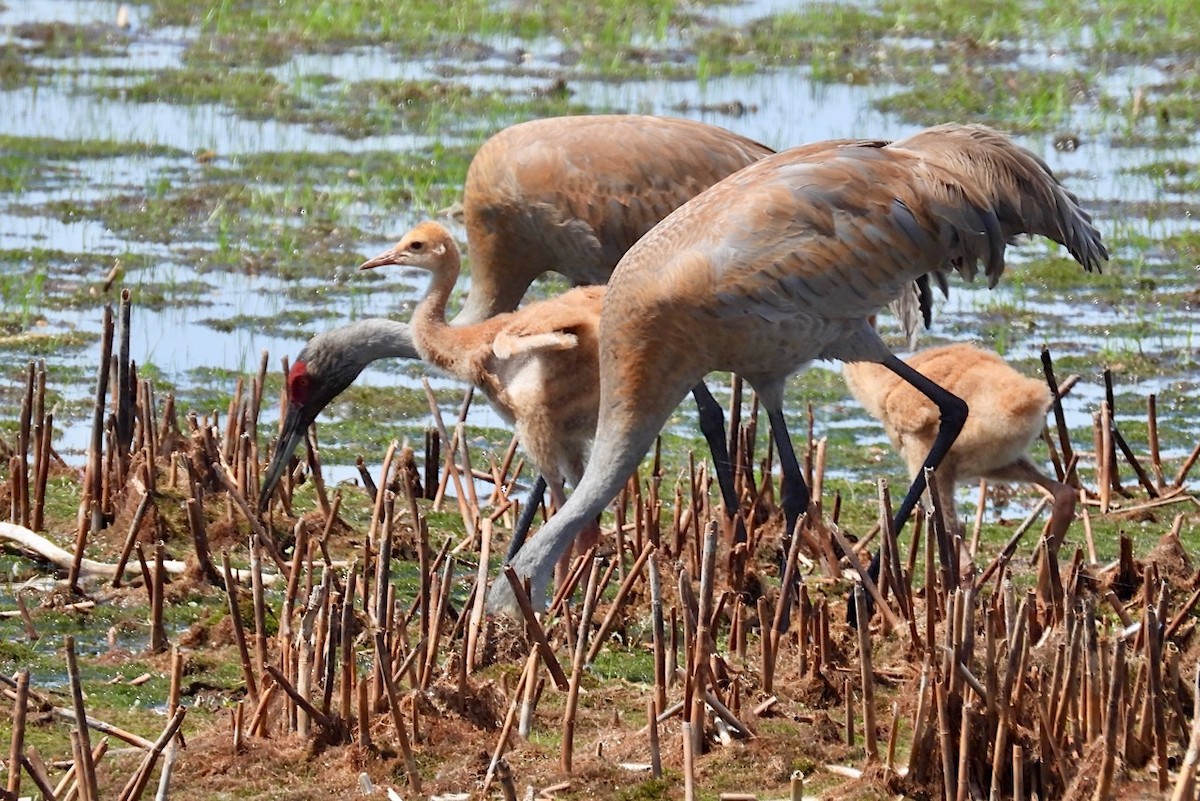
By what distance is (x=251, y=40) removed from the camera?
612 inches

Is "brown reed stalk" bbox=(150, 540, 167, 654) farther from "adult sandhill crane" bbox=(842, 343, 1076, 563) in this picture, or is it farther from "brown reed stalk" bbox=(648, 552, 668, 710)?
"adult sandhill crane" bbox=(842, 343, 1076, 563)

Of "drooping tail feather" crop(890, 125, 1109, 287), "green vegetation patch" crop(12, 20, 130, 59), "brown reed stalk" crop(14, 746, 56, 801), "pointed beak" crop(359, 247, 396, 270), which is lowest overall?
"brown reed stalk" crop(14, 746, 56, 801)

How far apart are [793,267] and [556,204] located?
127 centimetres

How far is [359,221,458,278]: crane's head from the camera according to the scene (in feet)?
20.5

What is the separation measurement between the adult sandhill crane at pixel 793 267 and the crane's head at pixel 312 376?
1.23 metres

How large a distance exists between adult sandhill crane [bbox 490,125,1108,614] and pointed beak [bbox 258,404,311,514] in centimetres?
120

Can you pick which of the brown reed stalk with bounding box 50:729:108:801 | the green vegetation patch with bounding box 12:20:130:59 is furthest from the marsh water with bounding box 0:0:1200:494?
the brown reed stalk with bounding box 50:729:108:801

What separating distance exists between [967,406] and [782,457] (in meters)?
0.66

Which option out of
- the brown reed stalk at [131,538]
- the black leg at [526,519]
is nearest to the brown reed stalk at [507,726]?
the brown reed stalk at [131,538]

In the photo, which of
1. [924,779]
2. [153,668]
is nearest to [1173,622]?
[924,779]

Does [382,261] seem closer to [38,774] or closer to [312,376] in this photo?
[312,376]

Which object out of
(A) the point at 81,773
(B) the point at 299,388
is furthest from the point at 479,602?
(B) the point at 299,388

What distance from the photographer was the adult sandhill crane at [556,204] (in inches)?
249

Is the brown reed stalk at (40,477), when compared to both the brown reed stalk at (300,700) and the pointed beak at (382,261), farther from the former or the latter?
the brown reed stalk at (300,700)
